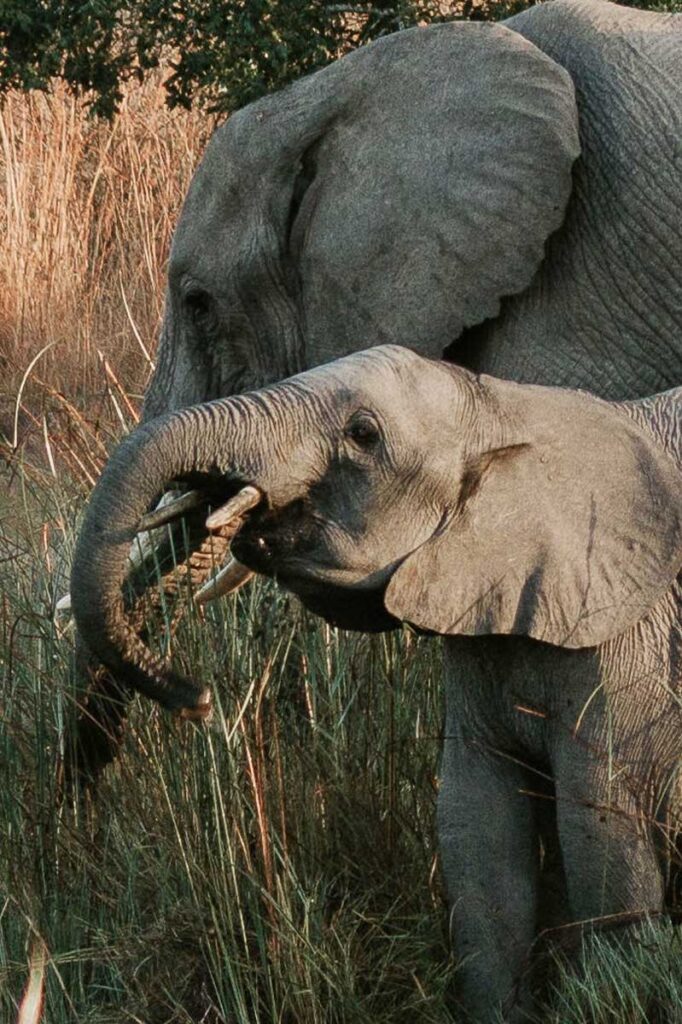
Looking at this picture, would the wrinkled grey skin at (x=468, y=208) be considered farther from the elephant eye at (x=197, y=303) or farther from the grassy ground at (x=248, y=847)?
the grassy ground at (x=248, y=847)

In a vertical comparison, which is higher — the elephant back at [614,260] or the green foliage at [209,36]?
the elephant back at [614,260]

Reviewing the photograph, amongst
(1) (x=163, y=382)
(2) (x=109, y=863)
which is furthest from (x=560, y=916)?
(1) (x=163, y=382)

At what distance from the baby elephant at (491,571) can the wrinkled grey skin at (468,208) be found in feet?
2.00

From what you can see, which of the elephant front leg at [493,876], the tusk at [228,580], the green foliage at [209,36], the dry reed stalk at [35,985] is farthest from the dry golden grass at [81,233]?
the elephant front leg at [493,876]

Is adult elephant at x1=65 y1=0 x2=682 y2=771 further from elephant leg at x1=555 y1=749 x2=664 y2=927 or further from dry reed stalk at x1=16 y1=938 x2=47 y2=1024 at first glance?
elephant leg at x1=555 y1=749 x2=664 y2=927

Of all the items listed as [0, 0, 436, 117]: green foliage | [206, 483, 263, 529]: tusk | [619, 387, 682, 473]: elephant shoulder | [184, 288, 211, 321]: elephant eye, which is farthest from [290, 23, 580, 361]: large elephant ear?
[0, 0, 436, 117]: green foliage

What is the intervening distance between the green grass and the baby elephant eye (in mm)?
661

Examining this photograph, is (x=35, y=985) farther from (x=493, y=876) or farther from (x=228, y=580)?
(x=228, y=580)

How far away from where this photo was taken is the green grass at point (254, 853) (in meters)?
3.41

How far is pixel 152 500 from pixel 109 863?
128 centimetres

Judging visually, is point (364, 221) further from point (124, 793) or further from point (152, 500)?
point (152, 500)

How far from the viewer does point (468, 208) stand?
156 inches

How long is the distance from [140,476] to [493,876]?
0.94 meters

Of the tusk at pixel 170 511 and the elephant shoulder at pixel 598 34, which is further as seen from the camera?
the elephant shoulder at pixel 598 34
